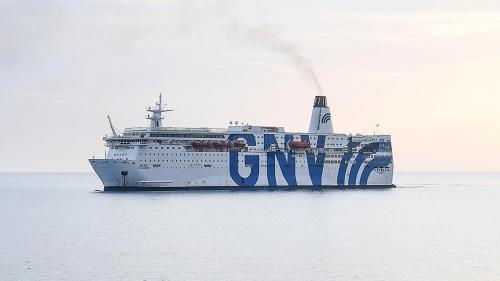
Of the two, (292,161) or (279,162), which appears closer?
(279,162)

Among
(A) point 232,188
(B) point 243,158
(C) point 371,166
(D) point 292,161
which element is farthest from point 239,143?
(C) point 371,166

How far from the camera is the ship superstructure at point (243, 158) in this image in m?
83.1

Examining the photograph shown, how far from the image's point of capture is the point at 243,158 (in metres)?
88.7

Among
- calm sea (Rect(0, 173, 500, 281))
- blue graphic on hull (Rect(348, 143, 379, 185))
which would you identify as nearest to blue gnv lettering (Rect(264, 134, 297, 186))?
blue graphic on hull (Rect(348, 143, 379, 185))

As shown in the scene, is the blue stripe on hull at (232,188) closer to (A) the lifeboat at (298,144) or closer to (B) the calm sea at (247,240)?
(B) the calm sea at (247,240)

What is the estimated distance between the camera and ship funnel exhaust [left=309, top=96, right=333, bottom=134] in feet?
320

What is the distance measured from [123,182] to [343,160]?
24.4 meters

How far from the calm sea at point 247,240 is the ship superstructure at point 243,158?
9.62ft

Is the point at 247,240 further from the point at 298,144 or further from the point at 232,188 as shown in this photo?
the point at 298,144

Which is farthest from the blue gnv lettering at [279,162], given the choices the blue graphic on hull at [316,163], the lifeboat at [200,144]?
the lifeboat at [200,144]

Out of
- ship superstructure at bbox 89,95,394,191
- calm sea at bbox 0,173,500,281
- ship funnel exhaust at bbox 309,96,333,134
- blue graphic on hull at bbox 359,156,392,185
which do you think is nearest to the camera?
calm sea at bbox 0,173,500,281

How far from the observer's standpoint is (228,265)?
4144 cm

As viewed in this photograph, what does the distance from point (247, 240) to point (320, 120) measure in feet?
158

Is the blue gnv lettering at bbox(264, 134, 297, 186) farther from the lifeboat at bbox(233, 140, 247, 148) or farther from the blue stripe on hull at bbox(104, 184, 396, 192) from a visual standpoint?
the lifeboat at bbox(233, 140, 247, 148)
